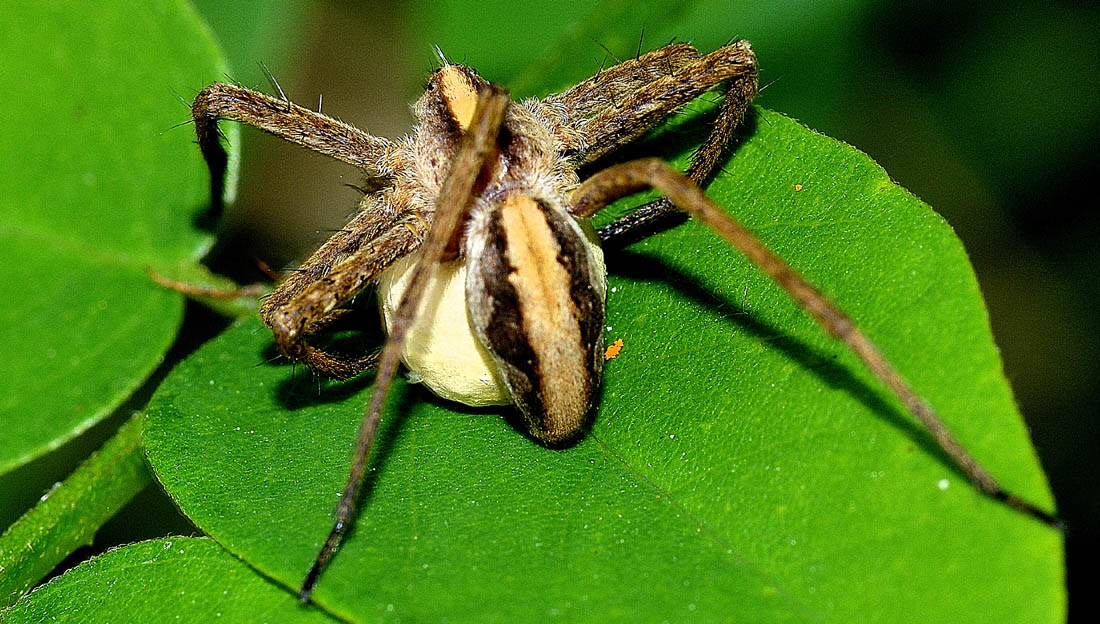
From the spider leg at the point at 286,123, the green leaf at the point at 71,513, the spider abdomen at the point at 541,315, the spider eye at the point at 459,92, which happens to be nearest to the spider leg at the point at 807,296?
the spider abdomen at the point at 541,315

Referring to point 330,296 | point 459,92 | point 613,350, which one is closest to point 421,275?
point 330,296

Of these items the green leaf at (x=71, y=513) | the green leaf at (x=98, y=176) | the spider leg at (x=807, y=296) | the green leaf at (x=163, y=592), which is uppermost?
the spider leg at (x=807, y=296)

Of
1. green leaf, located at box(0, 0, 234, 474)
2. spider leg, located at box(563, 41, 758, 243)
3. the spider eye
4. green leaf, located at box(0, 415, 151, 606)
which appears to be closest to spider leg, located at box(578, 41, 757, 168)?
spider leg, located at box(563, 41, 758, 243)

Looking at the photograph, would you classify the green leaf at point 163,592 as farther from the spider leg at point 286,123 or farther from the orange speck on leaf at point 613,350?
the spider leg at point 286,123

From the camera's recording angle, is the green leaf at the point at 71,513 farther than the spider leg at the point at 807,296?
Yes

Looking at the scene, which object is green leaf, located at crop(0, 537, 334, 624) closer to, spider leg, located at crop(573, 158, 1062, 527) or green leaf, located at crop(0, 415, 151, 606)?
green leaf, located at crop(0, 415, 151, 606)

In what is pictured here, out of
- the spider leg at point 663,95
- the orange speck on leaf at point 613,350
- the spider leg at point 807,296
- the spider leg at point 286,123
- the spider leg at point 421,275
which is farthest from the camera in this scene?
the spider leg at point 286,123

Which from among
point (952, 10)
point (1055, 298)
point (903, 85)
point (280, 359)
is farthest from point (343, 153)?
point (1055, 298)
